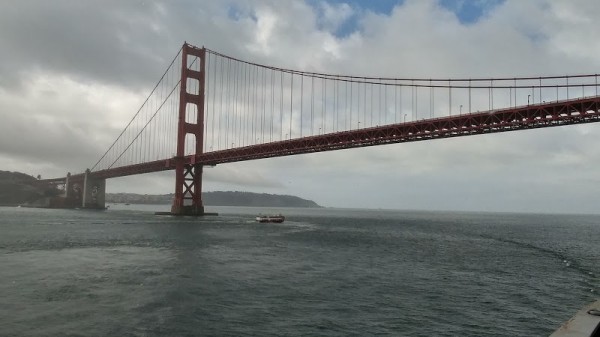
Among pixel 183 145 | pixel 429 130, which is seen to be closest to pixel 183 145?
pixel 183 145

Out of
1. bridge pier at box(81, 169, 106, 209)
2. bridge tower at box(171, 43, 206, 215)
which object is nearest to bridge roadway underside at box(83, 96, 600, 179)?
bridge tower at box(171, 43, 206, 215)

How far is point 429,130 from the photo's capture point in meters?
58.5

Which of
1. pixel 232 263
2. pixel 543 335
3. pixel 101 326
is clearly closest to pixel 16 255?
pixel 232 263

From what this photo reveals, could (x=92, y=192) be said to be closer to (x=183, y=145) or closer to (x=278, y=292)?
(x=183, y=145)

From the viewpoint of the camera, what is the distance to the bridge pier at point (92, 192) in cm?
13625

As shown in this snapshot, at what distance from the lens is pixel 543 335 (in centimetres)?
1470

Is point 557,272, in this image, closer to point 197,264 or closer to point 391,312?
point 391,312

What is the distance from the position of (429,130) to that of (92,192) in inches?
4582

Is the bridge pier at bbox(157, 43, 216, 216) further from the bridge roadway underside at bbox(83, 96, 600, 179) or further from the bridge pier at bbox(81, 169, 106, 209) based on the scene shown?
the bridge pier at bbox(81, 169, 106, 209)

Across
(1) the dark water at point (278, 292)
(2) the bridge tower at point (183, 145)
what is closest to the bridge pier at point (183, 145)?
(2) the bridge tower at point (183, 145)

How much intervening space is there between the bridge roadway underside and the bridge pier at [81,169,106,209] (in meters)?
58.6

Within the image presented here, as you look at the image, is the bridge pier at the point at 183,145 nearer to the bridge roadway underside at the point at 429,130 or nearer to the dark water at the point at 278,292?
the bridge roadway underside at the point at 429,130

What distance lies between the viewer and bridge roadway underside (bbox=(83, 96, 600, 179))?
46.7 meters

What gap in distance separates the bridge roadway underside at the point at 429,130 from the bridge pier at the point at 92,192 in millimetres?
58634
